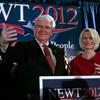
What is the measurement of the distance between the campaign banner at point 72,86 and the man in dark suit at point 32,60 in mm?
471

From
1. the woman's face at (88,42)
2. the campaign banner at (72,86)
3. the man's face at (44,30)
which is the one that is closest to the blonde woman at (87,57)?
the woman's face at (88,42)

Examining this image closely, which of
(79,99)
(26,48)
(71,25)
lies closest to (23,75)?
(26,48)

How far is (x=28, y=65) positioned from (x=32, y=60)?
6 centimetres

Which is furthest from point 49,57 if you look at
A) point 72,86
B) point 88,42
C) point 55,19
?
point 55,19

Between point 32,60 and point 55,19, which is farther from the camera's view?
point 55,19

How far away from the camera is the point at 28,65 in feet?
8.14

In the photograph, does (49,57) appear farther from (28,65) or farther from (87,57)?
(87,57)

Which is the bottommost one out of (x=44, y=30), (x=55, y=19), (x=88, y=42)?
(x=88, y=42)

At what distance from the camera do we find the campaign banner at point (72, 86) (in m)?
1.81

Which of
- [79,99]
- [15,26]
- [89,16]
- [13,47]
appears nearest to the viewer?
[79,99]

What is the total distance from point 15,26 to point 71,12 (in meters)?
0.78

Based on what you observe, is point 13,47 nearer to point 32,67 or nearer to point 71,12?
point 32,67

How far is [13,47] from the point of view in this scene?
262 centimetres

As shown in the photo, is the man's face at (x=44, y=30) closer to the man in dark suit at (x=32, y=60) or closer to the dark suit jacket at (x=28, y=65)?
the man in dark suit at (x=32, y=60)
